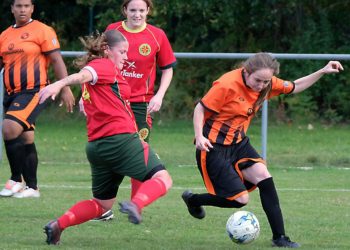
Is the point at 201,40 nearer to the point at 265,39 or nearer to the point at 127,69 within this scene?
the point at 265,39

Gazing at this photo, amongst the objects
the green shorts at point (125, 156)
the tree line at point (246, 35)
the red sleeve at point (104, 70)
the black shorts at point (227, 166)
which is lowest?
the tree line at point (246, 35)

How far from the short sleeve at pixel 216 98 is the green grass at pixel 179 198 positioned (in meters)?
0.99

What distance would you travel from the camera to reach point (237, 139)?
7.58 metres

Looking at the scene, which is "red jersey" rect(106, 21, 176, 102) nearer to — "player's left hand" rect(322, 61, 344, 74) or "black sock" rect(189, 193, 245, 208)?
"black sock" rect(189, 193, 245, 208)

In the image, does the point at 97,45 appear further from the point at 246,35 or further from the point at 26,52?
the point at 246,35

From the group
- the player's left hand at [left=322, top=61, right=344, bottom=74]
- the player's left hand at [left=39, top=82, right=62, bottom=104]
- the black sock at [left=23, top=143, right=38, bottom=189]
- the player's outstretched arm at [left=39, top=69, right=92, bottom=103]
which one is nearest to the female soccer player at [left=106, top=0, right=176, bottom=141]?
the player's left hand at [left=322, top=61, right=344, bottom=74]

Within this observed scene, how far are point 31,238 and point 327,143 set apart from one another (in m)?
8.17

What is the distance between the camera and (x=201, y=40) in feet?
65.9

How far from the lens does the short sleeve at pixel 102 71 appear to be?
22.6 ft

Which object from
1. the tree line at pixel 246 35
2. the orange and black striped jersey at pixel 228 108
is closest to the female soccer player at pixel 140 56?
the orange and black striped jersey at pixel 228 108

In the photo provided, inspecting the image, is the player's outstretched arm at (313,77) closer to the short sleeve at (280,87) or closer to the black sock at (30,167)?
the short sleeve at (280,87)

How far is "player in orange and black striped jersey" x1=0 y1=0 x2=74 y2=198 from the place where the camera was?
31.9ft

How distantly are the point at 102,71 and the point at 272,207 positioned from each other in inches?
63.0

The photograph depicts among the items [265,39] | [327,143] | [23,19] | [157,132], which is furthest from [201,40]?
[23,19]
